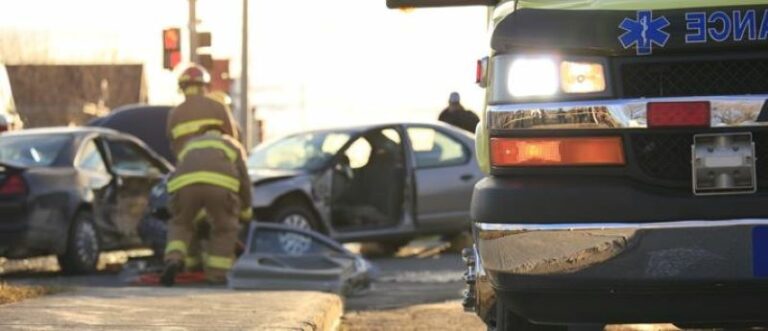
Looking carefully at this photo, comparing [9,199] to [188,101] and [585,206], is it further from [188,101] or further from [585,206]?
[585,206]

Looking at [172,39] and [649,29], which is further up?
[649,29]

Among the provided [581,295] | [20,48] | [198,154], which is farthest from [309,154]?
[20,48]

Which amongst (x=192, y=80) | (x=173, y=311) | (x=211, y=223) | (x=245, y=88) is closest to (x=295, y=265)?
(x=211, y=223)

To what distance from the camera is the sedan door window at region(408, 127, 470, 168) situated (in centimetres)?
1577

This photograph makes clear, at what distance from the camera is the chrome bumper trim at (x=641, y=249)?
4762mm

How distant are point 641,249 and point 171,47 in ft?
70.1

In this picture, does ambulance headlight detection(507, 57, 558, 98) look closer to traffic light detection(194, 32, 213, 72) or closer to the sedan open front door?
the sedan open front door

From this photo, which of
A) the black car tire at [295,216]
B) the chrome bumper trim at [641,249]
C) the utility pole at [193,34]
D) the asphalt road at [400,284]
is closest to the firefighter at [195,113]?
the asphalt road at [400,284]

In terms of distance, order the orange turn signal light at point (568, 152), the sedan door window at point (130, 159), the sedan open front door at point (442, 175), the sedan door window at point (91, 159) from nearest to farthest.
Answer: the orange turn signal light at point (568, 152), the sedan door window at point (91, 159), the sedan door window at point (130, 159), the sedan open front door at point (442, 175)

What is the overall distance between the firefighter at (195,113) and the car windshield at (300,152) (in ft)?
8.47

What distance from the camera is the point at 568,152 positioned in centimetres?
489

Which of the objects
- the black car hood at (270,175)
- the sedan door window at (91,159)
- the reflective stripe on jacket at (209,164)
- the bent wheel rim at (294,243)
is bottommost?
the bent wheel rim at (294,243)

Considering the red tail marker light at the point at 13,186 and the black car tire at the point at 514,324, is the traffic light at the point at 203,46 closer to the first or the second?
the red tail marker light at the point at 13,186

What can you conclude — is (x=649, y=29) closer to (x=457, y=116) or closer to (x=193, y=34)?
(x=457, y=116)
